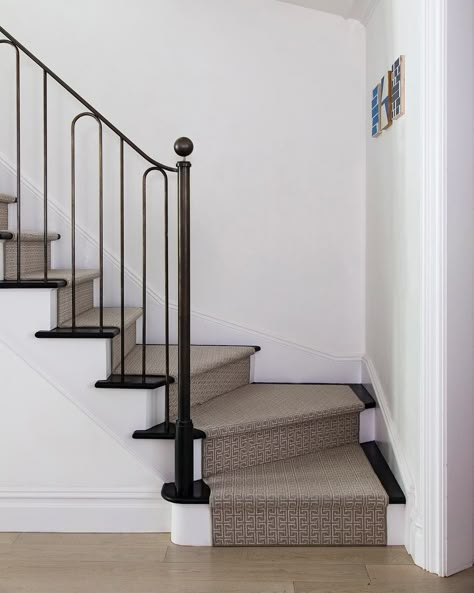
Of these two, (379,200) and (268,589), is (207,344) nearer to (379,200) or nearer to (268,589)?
(379,200)

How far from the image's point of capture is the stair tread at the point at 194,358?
3018 millimetres

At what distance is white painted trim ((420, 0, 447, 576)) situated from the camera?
87.7 inches

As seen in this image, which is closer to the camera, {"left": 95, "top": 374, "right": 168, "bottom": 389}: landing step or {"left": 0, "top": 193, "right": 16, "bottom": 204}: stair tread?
{"left": 95, "top": 374, "right": 168, "bottom": 389}: landing step

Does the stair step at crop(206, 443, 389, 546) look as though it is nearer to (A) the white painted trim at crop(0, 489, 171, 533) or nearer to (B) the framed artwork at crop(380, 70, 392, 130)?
(A) the white painted trim at crop(0, 489, 171, 533)

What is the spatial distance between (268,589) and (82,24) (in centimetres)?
296

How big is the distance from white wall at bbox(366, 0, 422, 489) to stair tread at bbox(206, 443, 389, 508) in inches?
5.8

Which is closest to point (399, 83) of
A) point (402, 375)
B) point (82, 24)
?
point (402, 375)

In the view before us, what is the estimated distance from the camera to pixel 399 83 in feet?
8.65

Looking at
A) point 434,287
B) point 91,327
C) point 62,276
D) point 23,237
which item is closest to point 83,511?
point 91,327

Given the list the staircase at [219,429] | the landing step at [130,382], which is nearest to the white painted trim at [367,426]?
the staircase at [219,429]

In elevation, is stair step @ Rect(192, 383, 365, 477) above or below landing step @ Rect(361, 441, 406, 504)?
above

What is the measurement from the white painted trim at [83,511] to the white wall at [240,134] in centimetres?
116

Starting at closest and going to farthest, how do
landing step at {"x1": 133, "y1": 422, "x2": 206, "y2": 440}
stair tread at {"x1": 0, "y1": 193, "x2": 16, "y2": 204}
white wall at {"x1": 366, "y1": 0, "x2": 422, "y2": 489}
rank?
white wall at {"x1": 366, "y1": 0, "x2": 422, "y2": 489} → landing step at {"x1": 133, "y1": 422, "x2": 206, "y2": 440} → stair tread at {"x1": 0, "y1": 193, "x2": 16, "y2": 204}

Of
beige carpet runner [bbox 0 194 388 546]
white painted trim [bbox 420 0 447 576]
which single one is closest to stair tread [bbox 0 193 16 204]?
beige carpet runner [bbox 0 194 388 546]
